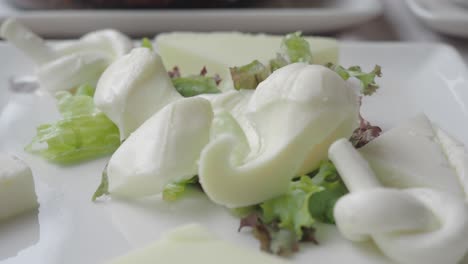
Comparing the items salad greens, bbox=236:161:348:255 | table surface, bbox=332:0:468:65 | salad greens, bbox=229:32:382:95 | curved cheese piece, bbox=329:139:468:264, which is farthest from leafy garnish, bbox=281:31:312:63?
table surface, bbox=332:0:468:65

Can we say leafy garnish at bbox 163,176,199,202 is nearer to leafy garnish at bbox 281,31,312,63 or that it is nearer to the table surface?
leafy garnish at bbox 281,31,312,63

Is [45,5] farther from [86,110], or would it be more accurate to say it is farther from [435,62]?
[435,62]

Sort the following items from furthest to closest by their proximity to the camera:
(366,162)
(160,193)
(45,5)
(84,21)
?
1. (45,5)
2. (84,21)
3. (160,193)
4. (366,162)

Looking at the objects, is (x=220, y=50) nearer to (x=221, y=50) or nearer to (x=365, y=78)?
(x=221, y=50)

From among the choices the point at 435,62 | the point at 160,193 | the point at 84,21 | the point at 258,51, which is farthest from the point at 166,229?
the point at 84,21

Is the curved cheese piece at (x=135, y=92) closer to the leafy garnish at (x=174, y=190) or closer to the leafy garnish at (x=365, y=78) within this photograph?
the leafy garnish at (x=174, y=190)

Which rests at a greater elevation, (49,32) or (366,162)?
(366,162)

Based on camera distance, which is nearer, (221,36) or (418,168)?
(418,168)

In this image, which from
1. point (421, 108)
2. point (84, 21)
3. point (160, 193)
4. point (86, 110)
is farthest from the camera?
point (84, 21)
